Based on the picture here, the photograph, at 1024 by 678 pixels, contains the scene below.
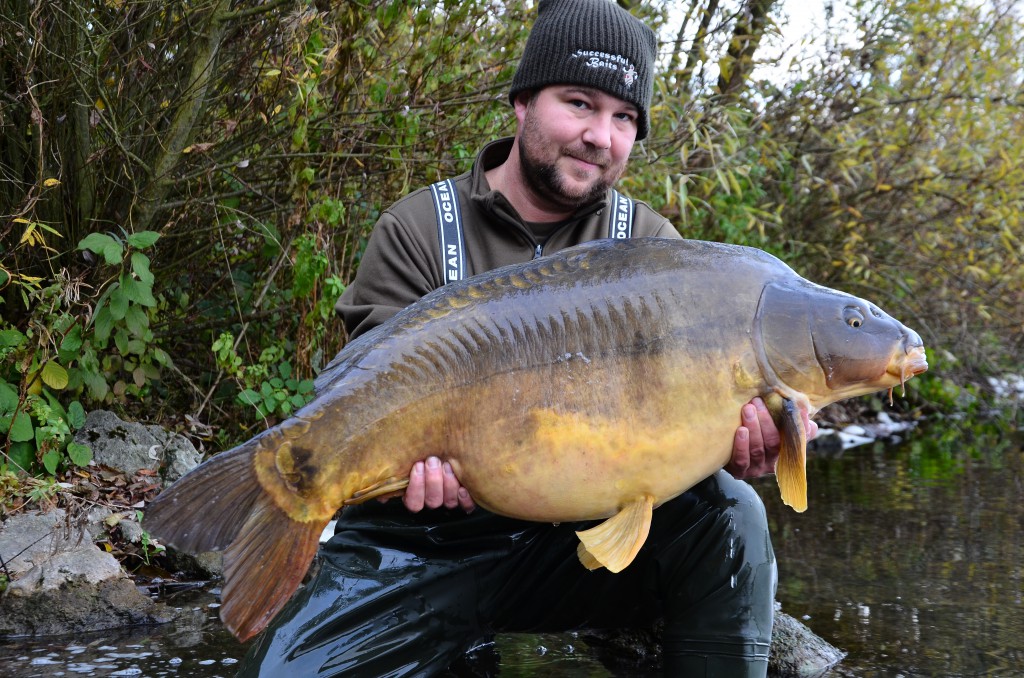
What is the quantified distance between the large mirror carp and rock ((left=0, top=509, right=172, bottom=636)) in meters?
1.28

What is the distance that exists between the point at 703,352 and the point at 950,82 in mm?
5496

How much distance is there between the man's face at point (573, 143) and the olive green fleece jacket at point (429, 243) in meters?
0.09

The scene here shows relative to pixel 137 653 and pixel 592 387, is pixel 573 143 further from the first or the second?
pixel 137 653

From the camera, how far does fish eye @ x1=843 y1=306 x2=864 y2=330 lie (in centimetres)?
189

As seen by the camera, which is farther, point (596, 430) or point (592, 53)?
point (592, 53)

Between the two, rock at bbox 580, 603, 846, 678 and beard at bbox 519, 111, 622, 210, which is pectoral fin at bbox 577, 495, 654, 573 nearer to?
rock at bbox 580, 603, 846, 678

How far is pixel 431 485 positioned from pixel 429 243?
81 cm

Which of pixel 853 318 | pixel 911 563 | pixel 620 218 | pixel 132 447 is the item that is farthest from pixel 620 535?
pixel 132 447

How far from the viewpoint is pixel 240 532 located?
5.61ft

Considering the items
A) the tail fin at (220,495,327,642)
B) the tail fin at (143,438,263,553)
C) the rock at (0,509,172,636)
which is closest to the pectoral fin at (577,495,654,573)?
the tail fin at (220,495,327,642)

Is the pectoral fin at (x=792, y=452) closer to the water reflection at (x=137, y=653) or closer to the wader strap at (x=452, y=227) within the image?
the wader strap at (x=452, y=227)

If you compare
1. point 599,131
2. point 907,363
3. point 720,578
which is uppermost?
point 599,131

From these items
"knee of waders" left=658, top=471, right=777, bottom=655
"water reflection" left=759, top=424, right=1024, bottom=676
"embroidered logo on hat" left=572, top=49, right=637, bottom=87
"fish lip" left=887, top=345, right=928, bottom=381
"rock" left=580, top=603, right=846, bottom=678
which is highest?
"embroidered logo on hat" left=572, top=49, right=637, bottom=87

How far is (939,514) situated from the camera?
4234mm
